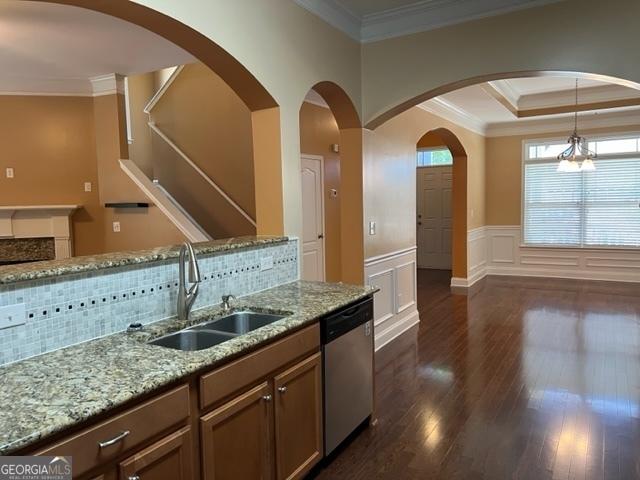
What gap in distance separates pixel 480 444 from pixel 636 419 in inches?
45.5

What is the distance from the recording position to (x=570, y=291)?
6.90 meters

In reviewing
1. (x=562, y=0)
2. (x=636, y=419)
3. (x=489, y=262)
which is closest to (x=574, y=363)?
(x=636, y=419)

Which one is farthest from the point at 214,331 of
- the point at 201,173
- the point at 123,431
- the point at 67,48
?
the point at 201,173

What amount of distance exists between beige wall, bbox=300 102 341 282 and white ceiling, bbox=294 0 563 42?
193 cm

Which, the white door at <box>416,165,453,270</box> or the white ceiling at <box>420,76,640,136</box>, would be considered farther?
the white door at <box>416,165,453,270</box>

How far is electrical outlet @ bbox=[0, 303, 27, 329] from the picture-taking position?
62.4 inches

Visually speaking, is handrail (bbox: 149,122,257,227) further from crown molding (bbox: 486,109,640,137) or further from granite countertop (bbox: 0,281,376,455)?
crown molding (bbox: 486,109,640,137)

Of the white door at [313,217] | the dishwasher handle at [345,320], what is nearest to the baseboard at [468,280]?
the white door at [313,217]

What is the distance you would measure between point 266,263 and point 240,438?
48.5 inches

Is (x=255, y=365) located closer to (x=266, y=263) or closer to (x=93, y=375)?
(x=93, y=375)

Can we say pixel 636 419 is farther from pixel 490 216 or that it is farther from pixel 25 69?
pixel 25 69

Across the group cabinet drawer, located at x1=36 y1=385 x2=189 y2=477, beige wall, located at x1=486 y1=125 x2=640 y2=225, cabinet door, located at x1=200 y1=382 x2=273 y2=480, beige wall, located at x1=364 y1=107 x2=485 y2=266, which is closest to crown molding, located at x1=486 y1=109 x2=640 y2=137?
beige wall, located at x1=486 y1=125 x2=640 y2=225

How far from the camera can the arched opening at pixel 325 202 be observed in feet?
13.7

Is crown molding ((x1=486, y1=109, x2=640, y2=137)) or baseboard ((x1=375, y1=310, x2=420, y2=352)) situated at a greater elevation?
crown molding ((x1=486, y1=109, x2=640, y2=137))
